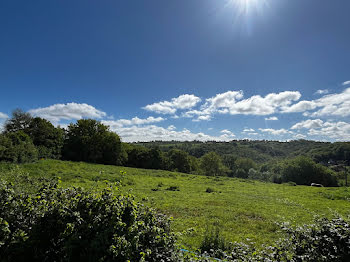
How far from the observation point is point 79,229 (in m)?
3.31

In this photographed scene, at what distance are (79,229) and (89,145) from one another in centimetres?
4454

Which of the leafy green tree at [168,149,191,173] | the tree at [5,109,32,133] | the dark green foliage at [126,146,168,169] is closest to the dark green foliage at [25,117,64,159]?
the tree at [5,109,32,133]

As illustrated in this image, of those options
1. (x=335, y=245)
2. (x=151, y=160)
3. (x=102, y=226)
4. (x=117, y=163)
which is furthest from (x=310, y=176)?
(x=102, y=226)

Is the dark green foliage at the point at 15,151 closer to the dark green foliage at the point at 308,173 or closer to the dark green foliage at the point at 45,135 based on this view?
the dark green foliage at the point at 45,135

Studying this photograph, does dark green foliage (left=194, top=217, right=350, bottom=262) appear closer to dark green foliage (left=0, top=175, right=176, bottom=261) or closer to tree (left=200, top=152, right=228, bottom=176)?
dark green foliage (left=0, top=175, right=176, bottom=261)

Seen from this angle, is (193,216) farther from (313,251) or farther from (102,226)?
(102,226)

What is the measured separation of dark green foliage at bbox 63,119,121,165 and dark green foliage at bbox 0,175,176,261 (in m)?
42.5

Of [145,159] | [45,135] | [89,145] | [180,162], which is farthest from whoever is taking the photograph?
[180,162]

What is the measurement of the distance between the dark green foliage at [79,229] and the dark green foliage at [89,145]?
4254 cm

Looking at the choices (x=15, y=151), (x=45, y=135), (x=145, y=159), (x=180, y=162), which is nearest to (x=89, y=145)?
(x=45, y=135)

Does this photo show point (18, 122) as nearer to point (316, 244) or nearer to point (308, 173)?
point (316, 244)

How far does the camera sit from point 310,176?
49.4 metres

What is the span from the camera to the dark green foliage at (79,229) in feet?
10.2

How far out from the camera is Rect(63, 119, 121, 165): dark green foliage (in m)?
43.8
